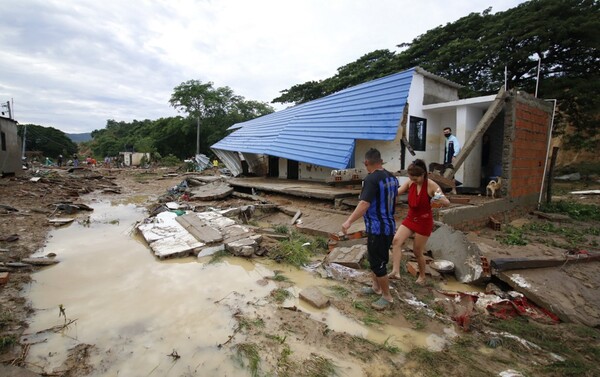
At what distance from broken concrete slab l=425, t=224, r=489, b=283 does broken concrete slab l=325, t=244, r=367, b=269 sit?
4.10 ft

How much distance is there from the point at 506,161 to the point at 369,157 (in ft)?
20.4

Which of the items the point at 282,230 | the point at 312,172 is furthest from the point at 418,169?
the point at 312,172

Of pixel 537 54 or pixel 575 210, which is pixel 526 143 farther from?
pixel 537 54

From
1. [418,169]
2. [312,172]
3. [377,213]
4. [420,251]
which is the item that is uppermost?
[418,169]

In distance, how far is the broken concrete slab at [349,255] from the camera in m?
4.73

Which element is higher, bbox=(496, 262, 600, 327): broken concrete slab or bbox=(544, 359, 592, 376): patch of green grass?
bbox=(496, 262, 600, 327): broken concrete slab

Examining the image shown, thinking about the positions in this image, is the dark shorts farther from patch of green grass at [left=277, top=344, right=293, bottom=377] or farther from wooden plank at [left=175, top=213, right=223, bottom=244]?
wooden plank at [left=175, top=213, right=223, bottom=244]

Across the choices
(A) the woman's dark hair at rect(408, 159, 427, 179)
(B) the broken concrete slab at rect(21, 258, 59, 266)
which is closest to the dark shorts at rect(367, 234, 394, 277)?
(A) the woman's dark hair at rect(408, 159, 427, 179)

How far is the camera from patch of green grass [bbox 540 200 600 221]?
8.70 m

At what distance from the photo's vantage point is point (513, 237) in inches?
244

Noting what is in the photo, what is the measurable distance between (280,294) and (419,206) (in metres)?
2.16

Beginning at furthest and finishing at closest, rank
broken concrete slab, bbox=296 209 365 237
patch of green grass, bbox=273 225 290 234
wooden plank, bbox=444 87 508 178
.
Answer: wooden plank, bbox=444 87 508 178 → patch of green grass, bbox=273 225 290 234 → broken concrete slab, bbox=296 209 365 237

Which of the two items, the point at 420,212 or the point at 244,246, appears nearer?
the point at 420,212

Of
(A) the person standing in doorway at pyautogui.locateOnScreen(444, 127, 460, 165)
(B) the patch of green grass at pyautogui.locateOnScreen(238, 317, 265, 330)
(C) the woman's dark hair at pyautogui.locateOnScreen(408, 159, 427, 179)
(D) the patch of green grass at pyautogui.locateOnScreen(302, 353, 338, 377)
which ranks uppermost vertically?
(A) the person standing in doorway at pyautogui.locateOnScreen(444, 127, 460, 165)
